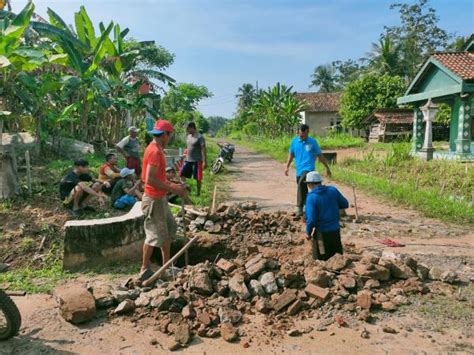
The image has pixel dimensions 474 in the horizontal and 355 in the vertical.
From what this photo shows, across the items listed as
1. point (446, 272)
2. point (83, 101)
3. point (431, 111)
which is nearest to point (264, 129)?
point (431, 111)

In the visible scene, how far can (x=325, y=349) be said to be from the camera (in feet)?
11.1

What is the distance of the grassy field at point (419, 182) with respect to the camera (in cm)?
821

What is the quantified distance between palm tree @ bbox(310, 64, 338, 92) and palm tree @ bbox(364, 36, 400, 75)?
2205 centimetres

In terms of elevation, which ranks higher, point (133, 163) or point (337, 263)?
point (133, 163)

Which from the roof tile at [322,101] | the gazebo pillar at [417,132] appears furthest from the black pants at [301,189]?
the roof tile at [322,101]

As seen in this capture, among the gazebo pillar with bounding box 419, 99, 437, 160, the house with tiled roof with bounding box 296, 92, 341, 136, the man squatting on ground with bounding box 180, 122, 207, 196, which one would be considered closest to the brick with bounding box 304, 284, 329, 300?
the man squatting on ground with bounding box 180, 122, 207, 196

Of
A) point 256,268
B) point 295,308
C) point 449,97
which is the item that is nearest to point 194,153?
point 256,268

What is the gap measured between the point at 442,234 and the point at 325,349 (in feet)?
14.4

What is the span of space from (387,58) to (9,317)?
40.0 m

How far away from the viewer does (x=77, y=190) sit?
6.66 metres

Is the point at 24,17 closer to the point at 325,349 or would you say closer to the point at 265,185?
the point at 265,185

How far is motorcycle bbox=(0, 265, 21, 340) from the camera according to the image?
3578 mm

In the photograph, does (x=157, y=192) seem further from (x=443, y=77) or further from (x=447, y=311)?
(x=443, y=77)

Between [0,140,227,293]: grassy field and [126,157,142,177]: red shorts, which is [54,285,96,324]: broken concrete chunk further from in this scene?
[126,157,142,177]: red shorts
